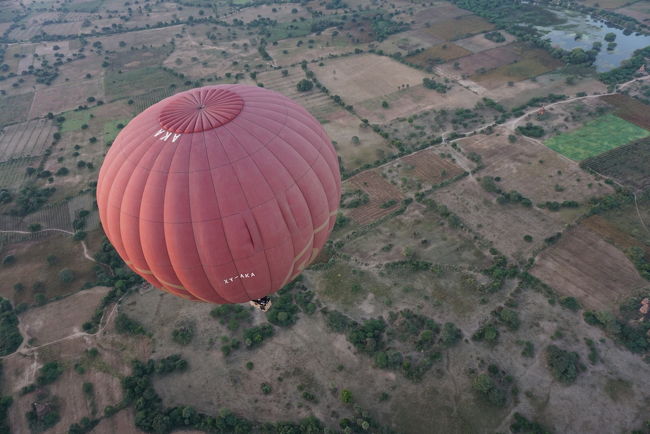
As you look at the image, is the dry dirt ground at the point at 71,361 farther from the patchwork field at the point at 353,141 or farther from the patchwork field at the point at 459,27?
the patchwork field at the point at 459,27

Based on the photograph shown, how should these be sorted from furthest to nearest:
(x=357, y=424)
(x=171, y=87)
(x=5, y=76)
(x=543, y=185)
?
(x=5, y=76)
(x=171, y=87)
(x=543, y=185)
(x=357, y=424)

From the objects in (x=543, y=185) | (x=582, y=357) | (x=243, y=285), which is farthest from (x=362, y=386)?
(x=543, y=185)

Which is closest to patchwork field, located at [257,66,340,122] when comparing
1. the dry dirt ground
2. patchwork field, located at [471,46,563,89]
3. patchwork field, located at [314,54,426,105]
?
patchwork field, located at [314,54,426,105]

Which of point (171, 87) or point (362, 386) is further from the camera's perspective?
point (171, 87)

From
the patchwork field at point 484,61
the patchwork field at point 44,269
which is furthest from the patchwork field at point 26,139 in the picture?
the patchwork field at point 484,61

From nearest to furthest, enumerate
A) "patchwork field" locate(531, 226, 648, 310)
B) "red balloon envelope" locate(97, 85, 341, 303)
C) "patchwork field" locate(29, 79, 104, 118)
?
"red balloon envelope" locate(97, 85, 341, 303), "patchwork field" locate(531, 226, 648, 310), "patchwork field" locate(29, 79, 104, 118)

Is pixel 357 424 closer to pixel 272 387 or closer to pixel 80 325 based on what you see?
pixel 272 387

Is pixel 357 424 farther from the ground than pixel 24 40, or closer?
closer

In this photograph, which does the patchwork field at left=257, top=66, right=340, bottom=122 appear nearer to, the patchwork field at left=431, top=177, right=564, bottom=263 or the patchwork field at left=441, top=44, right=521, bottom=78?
Answer: the patchwork field at left=441, top=44, right=521, bottom=78
